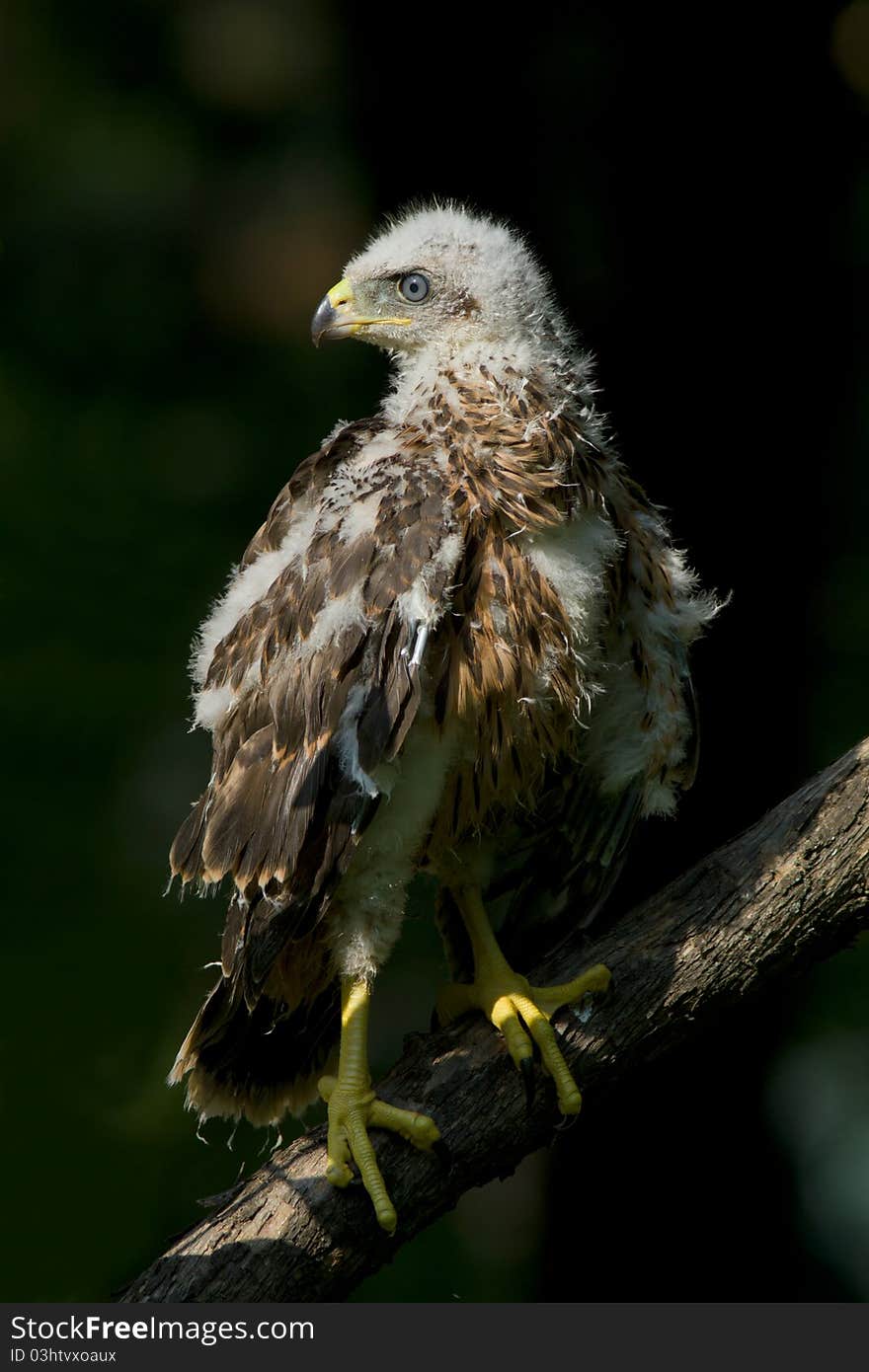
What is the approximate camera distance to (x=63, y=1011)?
4.38 m

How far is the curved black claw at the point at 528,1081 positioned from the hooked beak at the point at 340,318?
1.36 m

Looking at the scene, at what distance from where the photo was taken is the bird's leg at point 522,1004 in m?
2.39

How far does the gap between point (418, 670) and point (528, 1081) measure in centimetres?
77

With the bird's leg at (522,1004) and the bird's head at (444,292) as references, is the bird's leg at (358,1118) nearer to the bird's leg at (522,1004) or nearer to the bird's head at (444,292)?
the bird's leg at (522,1004)

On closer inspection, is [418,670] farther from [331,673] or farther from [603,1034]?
[603,1034]

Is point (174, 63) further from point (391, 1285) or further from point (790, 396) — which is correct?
point (391, 1285)

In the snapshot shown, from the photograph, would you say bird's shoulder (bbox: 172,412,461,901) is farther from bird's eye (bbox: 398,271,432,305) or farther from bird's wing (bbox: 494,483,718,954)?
bird's wing (bbox: 494,483,718,954)

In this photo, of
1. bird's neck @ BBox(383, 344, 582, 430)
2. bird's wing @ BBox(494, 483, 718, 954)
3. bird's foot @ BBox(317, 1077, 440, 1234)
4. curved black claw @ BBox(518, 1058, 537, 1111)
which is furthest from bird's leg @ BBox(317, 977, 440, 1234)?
bird's neck @ BBox(383, 344, 582, 430)

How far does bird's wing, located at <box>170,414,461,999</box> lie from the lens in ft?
7.15

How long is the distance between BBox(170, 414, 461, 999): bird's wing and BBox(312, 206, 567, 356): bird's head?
0.25 metres

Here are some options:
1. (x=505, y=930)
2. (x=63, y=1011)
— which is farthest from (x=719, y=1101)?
→ (x=63, y=1011)

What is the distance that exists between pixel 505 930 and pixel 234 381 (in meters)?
2.34

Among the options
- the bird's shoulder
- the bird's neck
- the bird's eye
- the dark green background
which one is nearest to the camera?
the bird's shoulder

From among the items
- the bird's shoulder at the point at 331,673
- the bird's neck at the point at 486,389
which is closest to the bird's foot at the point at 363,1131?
the bird's shoulder at the point at 331,673
